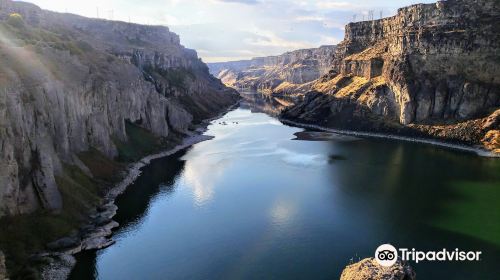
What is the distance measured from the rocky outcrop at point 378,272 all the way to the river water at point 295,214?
9.30 meters

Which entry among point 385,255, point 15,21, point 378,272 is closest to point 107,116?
point 15,21

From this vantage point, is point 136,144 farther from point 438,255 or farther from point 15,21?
point 438,255

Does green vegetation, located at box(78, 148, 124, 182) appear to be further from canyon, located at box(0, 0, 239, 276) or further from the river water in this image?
the river water

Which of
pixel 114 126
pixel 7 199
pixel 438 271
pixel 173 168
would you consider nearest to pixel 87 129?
pixel 114 126

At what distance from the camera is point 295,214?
8150 cm

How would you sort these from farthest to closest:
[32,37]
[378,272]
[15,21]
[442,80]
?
[442,80], [15,21], [32,37], [378,272]

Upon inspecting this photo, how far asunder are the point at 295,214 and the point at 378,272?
36092 mm

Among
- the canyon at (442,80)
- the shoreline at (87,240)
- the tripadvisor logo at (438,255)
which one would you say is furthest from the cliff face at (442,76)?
the shoreline at (87,240)

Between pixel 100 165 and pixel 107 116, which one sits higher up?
pixel 107 116

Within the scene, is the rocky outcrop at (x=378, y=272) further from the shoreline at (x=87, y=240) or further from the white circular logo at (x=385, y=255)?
the shoreline at (x=87, y=240)

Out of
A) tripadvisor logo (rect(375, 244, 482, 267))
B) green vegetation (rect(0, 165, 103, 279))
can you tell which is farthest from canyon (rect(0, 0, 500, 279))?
tripadvisor logo (rect(375, 244, 482, 267))

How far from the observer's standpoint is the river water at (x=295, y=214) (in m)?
60.9

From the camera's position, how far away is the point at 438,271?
5803cm

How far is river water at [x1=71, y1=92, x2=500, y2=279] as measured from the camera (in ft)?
200
